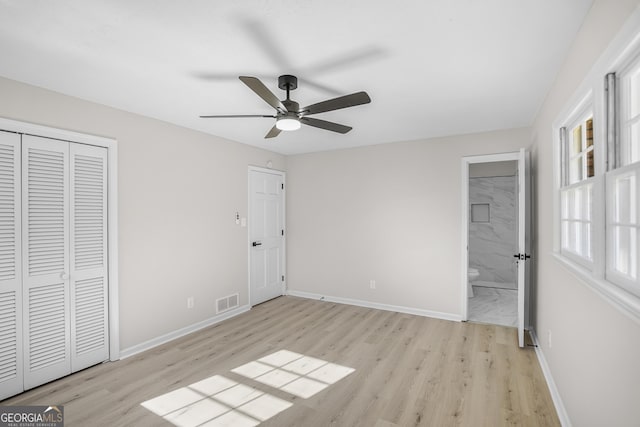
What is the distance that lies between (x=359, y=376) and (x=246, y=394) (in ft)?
3.12

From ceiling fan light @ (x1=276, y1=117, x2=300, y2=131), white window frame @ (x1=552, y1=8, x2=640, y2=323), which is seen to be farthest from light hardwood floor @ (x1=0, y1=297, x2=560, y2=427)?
ceiling fan light @ (x1=276, y1=117, x2=300, y2=131)

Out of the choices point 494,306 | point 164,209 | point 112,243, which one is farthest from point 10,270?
point 494,306

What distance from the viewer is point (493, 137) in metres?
3.92

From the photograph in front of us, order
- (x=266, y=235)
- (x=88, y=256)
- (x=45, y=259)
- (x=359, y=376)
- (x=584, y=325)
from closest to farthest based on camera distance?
(x=584, y=325) → (x=45, y=259) → (x=359, y=376) → (x=88, y=256) → (x=266, y=235)

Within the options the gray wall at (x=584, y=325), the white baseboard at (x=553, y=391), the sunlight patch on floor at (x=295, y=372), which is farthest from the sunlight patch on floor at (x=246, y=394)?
the gray wall at (x=584, y=325)

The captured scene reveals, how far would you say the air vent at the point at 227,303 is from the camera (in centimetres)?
411

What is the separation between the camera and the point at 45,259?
258 cm

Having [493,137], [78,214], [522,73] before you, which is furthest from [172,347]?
[493,137]

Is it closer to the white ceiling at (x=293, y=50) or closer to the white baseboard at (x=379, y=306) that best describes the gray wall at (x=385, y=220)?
the white baseboard at (x=379, y=306)

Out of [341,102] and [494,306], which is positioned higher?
[341,102]

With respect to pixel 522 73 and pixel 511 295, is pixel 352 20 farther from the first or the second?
pixel 511 295

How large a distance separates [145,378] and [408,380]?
88.5 inches

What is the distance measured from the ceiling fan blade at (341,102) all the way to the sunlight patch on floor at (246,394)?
218cm

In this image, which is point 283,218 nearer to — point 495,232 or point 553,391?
point 553,391
